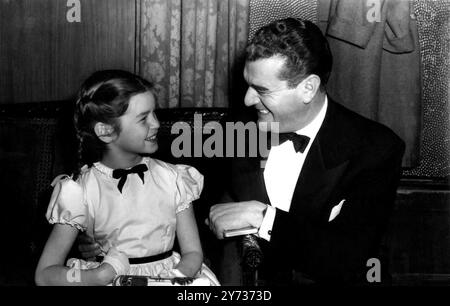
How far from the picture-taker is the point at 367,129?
206cm

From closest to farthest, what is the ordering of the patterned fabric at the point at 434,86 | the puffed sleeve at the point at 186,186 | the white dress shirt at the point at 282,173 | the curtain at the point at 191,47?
1. the puffed sleeve at the point at 186,186
2. the white dress shirt at the point at 282,173
3. the curtain at the point at 191,47
4. the patterned fabric at the point at 434,86

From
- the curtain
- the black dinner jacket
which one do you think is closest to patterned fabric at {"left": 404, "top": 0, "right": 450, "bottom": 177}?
the curtain

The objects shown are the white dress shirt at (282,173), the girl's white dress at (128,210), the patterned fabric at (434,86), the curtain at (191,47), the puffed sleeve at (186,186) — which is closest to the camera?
the girl's white dress at (128,210)

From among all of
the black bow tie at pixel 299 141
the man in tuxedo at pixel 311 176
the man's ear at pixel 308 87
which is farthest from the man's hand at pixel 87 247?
the man's ear at pixel 308 87

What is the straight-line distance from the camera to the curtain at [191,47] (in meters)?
3.17

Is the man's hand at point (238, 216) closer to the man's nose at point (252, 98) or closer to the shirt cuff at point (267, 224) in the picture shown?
the shirt cuff at point (267, 224)

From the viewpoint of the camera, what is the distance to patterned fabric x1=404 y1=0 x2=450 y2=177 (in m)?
3.32

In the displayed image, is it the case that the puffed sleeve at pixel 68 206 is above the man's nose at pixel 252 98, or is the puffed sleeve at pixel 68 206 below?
below

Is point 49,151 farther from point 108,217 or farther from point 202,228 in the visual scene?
point 202,228

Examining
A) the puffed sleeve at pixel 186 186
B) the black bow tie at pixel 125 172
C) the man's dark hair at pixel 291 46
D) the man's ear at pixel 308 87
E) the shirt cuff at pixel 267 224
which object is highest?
the man's dark hair at pixel 291 46

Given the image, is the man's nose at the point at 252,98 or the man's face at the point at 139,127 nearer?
the man's face at the point at 139,127

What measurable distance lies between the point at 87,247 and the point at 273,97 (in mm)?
916

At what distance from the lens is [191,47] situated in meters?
3.21

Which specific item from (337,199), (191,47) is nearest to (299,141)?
(337,199)
